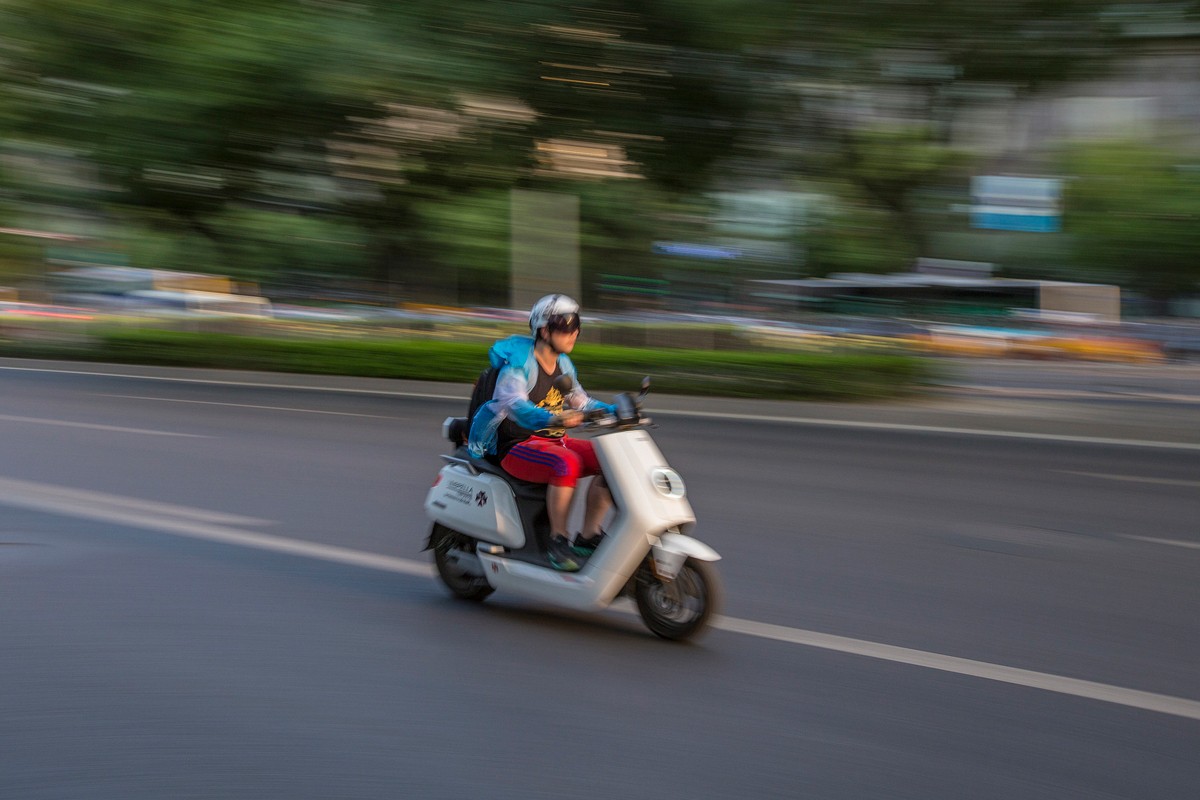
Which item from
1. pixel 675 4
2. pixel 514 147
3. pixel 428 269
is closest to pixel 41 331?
pixel 428 269

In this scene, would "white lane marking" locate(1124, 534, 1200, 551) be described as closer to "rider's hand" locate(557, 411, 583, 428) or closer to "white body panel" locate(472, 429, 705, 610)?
"white body panel" locate(472, 429, 705, 610)

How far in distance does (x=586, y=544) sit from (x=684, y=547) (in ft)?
1.78

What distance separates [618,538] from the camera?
4.68m

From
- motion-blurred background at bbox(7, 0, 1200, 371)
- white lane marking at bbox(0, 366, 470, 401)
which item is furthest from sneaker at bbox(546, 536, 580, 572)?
motion-blurred background at bbox(7, 0, 1200, 371)

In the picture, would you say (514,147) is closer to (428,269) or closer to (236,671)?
(428,269)

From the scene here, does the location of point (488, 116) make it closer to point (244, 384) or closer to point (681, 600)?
point (244, 384)

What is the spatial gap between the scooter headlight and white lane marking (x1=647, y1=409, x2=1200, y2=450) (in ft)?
29.6

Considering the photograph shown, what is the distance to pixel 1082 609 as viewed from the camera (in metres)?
5.45

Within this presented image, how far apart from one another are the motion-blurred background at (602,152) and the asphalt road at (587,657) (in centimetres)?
1086

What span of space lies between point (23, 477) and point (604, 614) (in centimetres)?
569

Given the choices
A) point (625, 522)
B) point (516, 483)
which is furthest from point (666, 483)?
point (516, 483)

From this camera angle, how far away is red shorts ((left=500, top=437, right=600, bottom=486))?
193 inches

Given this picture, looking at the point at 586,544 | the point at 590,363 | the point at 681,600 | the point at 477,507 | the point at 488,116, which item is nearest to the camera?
the point at 681,600

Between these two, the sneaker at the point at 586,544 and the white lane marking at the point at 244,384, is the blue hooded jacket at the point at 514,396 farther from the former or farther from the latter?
the white lane marking at the point at 244,384
